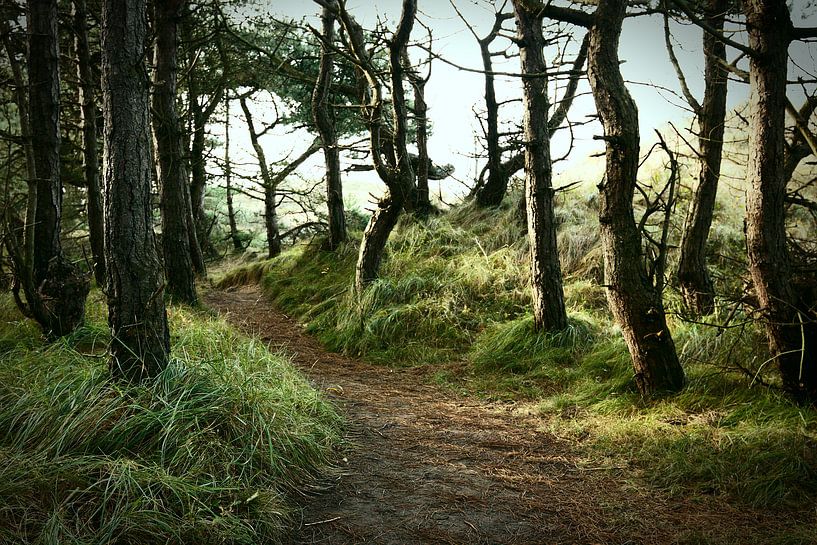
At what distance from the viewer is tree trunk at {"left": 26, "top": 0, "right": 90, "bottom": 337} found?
465 cm

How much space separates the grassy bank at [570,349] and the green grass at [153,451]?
2102 millimetres

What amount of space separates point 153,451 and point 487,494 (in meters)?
1.85

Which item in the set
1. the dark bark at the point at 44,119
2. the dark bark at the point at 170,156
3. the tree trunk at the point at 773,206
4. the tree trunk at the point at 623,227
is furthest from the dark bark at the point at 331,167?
the tree trunk at the point at 773,206

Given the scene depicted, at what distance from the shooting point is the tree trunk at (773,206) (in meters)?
3.66

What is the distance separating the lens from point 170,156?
7633 mm

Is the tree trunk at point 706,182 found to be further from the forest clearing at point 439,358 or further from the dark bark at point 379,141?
the dark bark at point 379,141

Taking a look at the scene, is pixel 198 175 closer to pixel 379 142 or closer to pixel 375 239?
pixel 375 239

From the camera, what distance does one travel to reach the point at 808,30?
3602mm

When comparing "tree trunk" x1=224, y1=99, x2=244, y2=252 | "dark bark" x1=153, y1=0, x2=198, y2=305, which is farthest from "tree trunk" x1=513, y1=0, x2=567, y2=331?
"tree trunk" x1=224, y1=99, x2=244, y2=252

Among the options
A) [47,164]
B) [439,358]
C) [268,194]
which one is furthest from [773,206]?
[268,194]

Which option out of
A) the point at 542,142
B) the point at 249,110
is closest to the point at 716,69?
the point at 542,142

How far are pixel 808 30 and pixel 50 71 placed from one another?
5566mm

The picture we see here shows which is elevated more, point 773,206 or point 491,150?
point 491,150

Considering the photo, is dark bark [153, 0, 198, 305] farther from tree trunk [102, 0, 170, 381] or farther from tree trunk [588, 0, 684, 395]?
tree trunk [588, 0, 684, 395]
